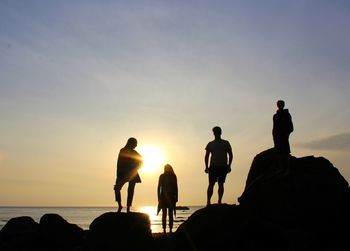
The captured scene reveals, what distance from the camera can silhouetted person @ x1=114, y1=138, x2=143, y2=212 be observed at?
1470 centimetres

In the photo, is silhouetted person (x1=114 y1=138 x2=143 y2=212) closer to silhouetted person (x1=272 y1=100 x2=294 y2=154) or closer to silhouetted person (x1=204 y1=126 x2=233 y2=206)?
silhouetted person (x1=204 y1=126 x2=233 y2=206)

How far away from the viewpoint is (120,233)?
45.6 feet

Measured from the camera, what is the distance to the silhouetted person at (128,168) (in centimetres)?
1470

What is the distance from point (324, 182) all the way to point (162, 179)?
5681mm

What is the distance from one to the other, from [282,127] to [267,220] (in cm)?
311

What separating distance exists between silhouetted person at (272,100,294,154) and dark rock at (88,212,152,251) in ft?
17.1

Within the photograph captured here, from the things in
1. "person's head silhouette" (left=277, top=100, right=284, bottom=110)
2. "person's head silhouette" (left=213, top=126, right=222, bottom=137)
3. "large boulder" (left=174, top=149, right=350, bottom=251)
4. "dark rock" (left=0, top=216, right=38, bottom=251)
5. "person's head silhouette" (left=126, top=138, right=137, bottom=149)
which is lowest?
"dark rock" (left=0, top=216, right=38, bottom=251)

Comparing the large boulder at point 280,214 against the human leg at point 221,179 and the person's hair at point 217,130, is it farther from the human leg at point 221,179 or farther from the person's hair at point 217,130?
the person's hair at point 217,130

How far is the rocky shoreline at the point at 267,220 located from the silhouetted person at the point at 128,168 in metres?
0.74

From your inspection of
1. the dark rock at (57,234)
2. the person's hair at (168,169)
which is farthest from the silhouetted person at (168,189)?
the dark rock at (57,234)

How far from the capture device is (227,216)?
482 inches

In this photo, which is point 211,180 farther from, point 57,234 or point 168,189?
point 57,234

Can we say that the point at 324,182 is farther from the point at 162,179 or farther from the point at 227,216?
the point at 162,179

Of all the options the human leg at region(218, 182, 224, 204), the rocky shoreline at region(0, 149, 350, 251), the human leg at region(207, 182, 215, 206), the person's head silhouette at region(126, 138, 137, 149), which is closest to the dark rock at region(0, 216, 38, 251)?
the rocky shoreline at region(0, 149, 350, 251)
